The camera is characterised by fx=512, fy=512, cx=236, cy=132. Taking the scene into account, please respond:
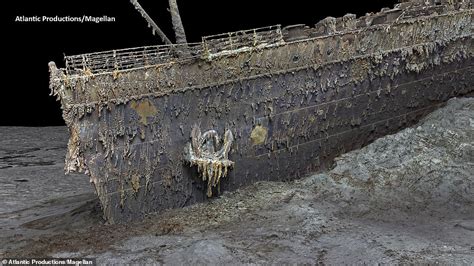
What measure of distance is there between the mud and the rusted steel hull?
48 cm

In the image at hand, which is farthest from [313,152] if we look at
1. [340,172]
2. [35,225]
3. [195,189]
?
[35,225]

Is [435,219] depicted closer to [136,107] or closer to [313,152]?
[313,152]

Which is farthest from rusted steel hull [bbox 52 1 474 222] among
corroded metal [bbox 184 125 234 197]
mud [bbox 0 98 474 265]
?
mud [bbox 0 98 474 265]

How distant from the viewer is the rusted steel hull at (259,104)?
8.15 meters

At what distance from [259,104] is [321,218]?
249cm

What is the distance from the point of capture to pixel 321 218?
26.5 ft

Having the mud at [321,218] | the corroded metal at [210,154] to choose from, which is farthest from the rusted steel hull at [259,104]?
the mud at [321,218]

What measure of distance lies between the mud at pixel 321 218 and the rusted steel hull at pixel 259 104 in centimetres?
48

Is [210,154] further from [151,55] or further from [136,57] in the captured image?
[136,57]

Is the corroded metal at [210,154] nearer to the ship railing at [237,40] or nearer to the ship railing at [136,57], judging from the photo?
the ship railing at [136,57]

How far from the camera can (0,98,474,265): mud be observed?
6.98m

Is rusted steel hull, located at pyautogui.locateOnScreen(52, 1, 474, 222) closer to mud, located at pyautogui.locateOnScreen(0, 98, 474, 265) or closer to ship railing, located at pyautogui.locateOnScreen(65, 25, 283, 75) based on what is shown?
ship railing, located at pyautogui.locateOnScreen(65, 25, 283, 75)

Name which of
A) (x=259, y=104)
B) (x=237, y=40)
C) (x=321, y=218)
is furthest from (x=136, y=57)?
(x=321, y=218)

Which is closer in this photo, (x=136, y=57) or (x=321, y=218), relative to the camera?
(x=321, y=218)
